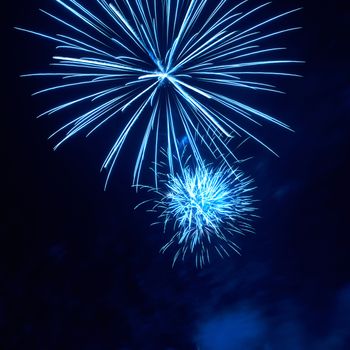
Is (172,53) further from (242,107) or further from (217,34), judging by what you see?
(242,107)

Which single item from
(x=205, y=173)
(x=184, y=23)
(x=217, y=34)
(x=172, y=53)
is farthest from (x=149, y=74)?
(x=205, y=173)

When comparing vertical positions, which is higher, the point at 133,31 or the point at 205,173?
the point at 133,31

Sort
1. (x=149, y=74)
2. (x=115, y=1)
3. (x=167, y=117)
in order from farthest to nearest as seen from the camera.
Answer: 1. (x=167, y=117)
2. (x=149, y=74)
3. (x=115, y=1)

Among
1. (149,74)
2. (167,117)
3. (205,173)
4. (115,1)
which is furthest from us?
(205,173)

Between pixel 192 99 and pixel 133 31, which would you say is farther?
pixel 192 99

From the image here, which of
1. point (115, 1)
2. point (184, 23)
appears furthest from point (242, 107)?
point (115, 1)

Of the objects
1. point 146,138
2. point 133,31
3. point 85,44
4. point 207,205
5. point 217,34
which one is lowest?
point 207,205

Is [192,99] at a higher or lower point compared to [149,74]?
lower

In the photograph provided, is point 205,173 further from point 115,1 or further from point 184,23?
point 115,1

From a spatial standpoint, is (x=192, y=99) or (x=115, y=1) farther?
(x=192, y=99)
